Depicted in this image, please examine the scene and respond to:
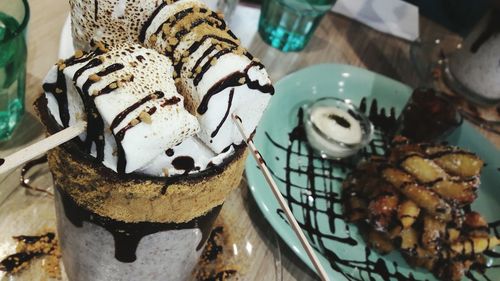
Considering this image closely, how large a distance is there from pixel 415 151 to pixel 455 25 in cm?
137

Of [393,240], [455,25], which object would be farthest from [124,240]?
[455,25]

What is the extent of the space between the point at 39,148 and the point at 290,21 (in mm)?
1331

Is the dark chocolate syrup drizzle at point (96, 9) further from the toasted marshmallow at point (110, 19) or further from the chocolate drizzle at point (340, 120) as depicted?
the chocolate drizzle at point (340, 120)

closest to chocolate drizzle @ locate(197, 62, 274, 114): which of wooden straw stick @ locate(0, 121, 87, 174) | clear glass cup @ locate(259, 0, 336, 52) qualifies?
wooden straw stick @ locate(0, 121, 87, 174)

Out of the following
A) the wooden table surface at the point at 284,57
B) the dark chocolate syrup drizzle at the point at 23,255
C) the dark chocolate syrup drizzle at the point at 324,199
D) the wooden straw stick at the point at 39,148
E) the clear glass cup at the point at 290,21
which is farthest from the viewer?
the clear glass cup at the point at 290,21

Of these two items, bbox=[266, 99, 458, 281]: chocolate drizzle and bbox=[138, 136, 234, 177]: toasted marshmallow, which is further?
bbox=[266, 99, 458, 281]: chocolate drizzle

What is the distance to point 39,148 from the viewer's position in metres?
0.52

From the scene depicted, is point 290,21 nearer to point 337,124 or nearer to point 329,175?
point 337,124

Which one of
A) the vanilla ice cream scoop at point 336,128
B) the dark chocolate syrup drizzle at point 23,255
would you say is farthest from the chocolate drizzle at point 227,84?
the vanilla ice cream scoop at point 336,128

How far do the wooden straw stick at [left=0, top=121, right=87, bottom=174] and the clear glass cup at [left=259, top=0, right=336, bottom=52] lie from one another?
1.27m

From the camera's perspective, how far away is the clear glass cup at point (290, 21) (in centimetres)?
170

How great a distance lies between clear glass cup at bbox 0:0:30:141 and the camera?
36.1 inches

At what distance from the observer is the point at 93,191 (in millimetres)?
625

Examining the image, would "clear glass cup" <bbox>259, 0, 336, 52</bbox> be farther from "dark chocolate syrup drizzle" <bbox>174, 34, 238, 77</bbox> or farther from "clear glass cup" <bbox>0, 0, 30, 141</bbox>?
"dark chocolate syrup drizzle" <bbox>174, 34, 238, 77</bbox>
